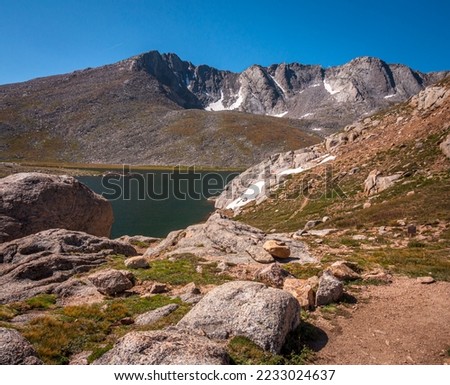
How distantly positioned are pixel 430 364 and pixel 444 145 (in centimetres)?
3945

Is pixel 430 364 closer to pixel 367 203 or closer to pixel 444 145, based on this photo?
pixel 367 203

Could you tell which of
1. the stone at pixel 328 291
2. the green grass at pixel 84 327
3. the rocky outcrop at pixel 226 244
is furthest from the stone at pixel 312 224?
the green grass at pixel 84 327

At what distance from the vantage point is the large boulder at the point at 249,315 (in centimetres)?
1173

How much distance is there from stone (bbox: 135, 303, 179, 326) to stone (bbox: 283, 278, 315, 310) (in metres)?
6.01

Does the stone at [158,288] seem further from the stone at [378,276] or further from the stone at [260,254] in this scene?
the stone at [378,276]

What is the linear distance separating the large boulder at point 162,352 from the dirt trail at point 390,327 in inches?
171

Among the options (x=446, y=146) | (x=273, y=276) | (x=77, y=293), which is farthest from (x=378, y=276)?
(x=446, y=146)

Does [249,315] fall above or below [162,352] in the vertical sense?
above

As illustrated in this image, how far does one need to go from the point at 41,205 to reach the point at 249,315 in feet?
86.0

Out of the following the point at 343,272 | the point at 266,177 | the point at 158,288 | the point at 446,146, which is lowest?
the point at 158,288

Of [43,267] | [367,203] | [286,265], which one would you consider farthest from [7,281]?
[367,203]

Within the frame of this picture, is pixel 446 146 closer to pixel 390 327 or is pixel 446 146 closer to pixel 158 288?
pixel 390 327

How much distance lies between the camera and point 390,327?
14.1 meters

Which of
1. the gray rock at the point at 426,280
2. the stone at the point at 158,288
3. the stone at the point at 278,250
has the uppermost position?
the stone at the point at 278,250
